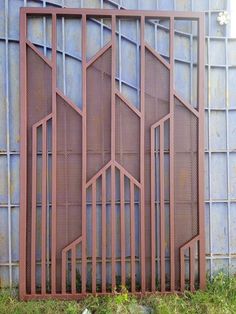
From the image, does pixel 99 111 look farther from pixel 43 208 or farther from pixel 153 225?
pixel 153 225

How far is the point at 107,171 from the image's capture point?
299cm

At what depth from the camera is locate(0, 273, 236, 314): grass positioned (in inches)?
109

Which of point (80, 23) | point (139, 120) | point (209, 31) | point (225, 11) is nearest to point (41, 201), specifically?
point (139, 120)

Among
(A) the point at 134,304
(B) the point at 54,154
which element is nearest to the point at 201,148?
(B) the point at 54,154

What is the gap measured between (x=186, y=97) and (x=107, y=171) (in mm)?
885

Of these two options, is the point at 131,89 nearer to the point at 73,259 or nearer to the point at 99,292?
the point at 73,259

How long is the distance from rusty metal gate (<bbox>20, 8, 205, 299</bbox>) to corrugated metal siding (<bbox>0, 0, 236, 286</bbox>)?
11 centimetres

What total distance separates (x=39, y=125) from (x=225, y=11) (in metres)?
1.76

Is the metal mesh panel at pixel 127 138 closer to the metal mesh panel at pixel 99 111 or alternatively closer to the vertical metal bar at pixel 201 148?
the metal mesh panel at pixel 99 111

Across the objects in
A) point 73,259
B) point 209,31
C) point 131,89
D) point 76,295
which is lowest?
point 76,295

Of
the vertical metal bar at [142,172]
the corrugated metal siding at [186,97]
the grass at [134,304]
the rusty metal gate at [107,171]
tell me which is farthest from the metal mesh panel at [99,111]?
the grass at [134,304]

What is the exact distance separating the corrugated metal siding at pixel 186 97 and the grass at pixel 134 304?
0.27m

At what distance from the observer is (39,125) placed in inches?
114

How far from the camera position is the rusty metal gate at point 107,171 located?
2893 mm
